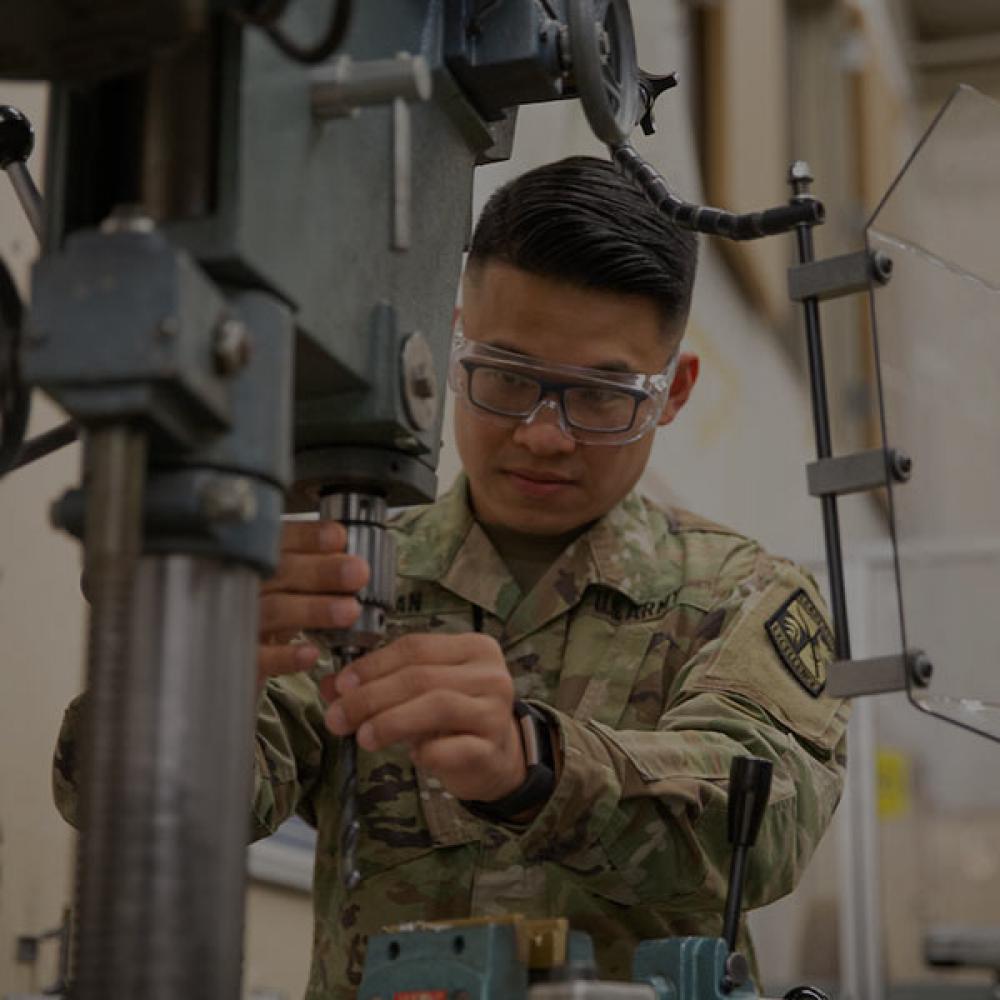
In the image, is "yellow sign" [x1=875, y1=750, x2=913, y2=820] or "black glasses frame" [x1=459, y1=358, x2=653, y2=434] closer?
"black glasses frame" [x1=459, y1=358, x2=653, y2=434]

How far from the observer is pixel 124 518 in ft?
2.49

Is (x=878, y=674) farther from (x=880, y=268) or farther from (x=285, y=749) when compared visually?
(x=285, y=749)

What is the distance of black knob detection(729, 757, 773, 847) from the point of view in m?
1.12

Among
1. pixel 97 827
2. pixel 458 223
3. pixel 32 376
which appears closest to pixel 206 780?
pixel 97 827

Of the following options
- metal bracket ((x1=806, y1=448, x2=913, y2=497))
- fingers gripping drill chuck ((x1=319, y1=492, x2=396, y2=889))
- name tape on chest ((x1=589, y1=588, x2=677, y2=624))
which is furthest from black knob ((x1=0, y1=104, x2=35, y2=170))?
name tape on chest ((x1=589, y1=588, x2=677, y2=624))

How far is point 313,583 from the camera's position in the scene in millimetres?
965

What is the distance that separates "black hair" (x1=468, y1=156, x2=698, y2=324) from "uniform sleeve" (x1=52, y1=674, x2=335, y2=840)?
41 centimetres

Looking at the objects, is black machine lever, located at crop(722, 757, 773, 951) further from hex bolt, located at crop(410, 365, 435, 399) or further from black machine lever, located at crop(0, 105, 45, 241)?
black machine lever, located at crop(0, 105, 45, 241)

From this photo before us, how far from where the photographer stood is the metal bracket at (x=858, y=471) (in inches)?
40.1

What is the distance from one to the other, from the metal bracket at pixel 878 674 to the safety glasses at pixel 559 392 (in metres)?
0.46

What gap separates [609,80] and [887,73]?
221 inches

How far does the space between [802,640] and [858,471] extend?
1.44ft

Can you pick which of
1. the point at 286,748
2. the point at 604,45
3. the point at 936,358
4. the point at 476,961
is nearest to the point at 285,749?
the point at 286,748

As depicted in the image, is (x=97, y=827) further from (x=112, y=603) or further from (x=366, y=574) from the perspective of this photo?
(x=366, y=574)
